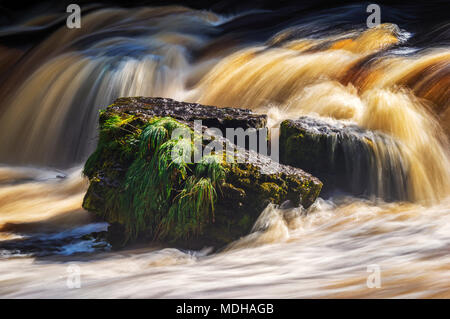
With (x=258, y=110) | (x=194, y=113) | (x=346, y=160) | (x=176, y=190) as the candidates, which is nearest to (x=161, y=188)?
(x=176, y=190)

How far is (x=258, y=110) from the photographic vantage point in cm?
632

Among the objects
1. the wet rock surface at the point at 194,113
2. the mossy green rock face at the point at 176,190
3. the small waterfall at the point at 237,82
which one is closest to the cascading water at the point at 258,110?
the small waterfall at the point at 237,82

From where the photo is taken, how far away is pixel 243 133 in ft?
15.6

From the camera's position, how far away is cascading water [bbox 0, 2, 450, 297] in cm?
374

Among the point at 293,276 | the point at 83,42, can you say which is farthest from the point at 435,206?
the point at 83,42

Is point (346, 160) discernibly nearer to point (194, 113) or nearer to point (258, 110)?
point (194, 113)

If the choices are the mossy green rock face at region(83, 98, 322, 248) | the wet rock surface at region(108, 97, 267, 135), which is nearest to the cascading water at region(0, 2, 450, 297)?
the mossy green rock face at region(83, 98, 322, 248)

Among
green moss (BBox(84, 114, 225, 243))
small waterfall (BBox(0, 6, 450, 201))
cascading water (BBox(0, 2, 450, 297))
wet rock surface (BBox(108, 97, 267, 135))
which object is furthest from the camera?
small waterfall (BBox(0, 6, 450, 201))

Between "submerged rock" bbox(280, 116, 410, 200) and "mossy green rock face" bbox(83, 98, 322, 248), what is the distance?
403 millimetres

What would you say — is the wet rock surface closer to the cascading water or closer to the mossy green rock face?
the mossy green rock face

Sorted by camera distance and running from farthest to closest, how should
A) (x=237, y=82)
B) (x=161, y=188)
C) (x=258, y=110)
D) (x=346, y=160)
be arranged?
(x=237, y=82) < (x=258, y=110) < (x=346, y=160) < (x=161, y=188)

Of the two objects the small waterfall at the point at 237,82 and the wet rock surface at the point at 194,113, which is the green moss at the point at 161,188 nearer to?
the wet rock surface at the point at 194,113

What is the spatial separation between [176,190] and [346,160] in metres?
1.68

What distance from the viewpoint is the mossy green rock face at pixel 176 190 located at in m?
4.09
